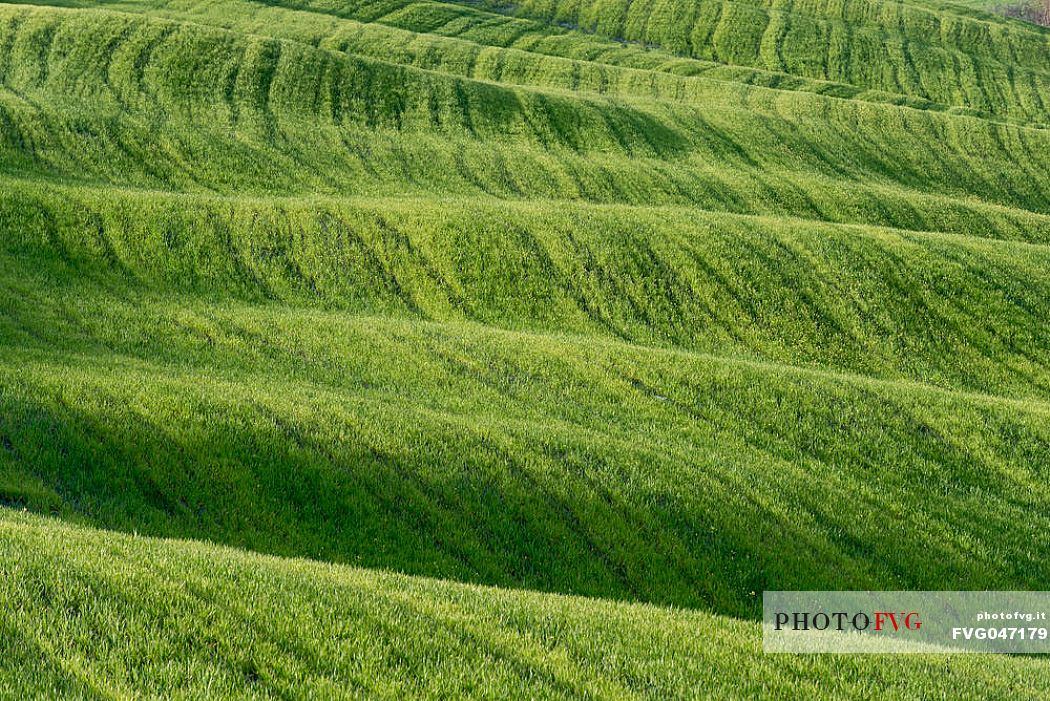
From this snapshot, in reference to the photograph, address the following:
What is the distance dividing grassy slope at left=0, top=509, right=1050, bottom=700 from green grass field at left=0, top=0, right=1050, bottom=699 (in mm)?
53

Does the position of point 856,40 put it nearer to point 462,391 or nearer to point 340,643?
point 462,391

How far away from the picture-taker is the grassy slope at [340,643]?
8117 mm

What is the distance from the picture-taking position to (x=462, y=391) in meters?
22.4

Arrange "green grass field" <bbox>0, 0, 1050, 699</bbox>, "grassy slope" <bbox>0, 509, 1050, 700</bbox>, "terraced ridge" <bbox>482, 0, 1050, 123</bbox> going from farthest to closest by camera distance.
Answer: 1. "terraced ridge" <bbox>482, 0, 1050, 123</bbox>
2. "green grass field" <bbox>0, 0, 1050, 699</bbox>
3. "grassy slope" <bbox>0, 509, 1050, 700</bbox>

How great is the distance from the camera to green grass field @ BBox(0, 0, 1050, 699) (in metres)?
9.68

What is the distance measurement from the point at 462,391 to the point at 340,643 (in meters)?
13.6

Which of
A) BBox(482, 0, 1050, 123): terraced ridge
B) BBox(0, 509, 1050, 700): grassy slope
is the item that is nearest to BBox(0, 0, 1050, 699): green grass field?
BBox(0, 509, 1050, 700): grassy slope

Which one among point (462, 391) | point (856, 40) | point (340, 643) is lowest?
point (856, 40)

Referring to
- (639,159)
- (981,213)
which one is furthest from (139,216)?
(981,213)

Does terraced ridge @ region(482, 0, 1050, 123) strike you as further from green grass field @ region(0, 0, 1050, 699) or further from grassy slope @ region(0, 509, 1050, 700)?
grassy slope @ region(0, 509, 1050, 700)

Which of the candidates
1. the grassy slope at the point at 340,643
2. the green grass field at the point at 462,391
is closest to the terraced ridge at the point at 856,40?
the green grass field at the point at 462,391

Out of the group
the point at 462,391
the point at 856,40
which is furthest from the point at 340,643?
the point at 856,40

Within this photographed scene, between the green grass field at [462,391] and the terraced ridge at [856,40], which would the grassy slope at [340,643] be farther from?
the terraced ridge at [856,40]

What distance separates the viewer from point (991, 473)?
20953mm
